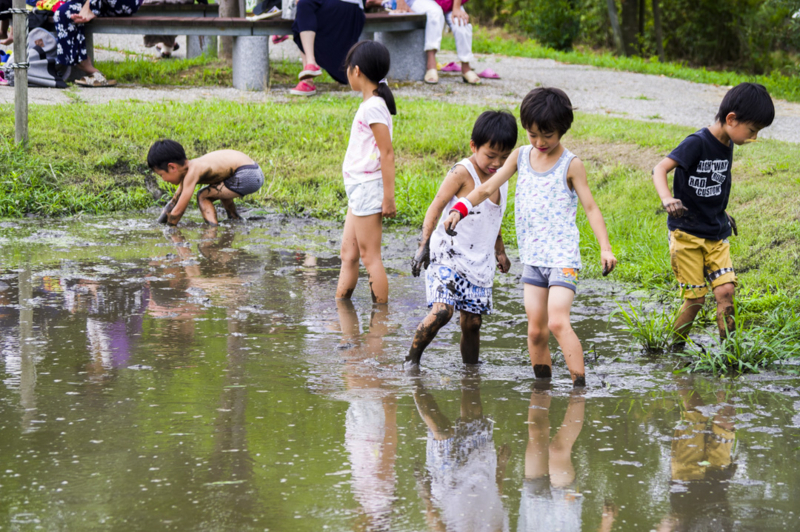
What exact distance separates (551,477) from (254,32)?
10.1 m

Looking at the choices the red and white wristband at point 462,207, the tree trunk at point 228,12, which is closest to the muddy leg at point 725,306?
the red and white wristband at point 462,207

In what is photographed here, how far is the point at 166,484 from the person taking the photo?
2.88 meters

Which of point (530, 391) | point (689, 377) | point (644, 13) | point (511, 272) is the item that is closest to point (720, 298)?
point (689, 377)

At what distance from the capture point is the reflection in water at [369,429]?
278 centimetres

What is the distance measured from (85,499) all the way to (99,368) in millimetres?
1472

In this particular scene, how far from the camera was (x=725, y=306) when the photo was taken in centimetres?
461

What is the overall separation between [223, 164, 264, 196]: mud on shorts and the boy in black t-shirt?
453cm

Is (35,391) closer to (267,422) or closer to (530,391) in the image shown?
(267,422)

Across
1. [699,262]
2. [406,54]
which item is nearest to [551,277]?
[699,262]

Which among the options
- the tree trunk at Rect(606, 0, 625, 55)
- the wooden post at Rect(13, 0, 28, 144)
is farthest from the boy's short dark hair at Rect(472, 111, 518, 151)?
the tree trunk at Rect(606, 0, 625, 55)

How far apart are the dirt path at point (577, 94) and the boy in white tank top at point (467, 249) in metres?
6.45

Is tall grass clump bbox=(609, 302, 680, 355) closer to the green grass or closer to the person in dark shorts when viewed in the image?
the person in dark shorts

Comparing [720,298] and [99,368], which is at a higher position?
[720,298]

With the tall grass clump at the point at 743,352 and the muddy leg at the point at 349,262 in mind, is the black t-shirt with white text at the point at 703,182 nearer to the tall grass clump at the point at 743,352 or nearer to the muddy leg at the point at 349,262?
the tall grass clump at the point at 743,352
